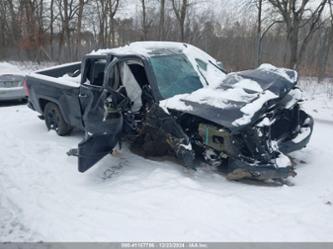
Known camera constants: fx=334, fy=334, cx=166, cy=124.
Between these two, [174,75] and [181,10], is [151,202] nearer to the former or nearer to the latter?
[174,75]

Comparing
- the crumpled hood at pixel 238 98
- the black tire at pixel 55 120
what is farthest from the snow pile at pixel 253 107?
the black tire at pixel 55 120

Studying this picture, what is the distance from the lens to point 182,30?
20859 mm

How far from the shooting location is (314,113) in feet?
31.1

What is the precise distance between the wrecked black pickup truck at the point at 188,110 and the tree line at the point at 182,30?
1140cm

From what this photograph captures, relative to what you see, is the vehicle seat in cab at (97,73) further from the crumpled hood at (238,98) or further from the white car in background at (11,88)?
the white car in background at (11,88)

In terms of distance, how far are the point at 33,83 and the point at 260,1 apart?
16253 mm

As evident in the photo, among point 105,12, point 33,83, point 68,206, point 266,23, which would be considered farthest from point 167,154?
point 105,12

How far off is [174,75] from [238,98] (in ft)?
4.36

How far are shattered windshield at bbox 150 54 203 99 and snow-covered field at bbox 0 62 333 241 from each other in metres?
1.16

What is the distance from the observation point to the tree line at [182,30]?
18.4 metres

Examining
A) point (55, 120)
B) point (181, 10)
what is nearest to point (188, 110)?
point (55, 120)

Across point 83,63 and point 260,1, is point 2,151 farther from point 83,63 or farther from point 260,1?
point 260,1

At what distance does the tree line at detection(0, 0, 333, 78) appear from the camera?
18.4m

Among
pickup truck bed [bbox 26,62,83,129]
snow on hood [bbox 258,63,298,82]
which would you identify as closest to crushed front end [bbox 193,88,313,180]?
snow on hood [bbox 258,63,298,82]
